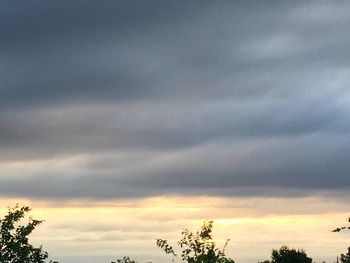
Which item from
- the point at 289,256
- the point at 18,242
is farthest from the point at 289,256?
the point at 18,242

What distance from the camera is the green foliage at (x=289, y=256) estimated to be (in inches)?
7160

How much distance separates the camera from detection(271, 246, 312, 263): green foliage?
181875 millimetres

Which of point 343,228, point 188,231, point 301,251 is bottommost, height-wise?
point 343,228

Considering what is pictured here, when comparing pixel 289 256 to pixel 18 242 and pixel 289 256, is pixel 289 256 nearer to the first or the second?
pixel 289 256

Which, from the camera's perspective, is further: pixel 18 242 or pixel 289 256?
pixel 289 256

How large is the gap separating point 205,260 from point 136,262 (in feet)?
24.0

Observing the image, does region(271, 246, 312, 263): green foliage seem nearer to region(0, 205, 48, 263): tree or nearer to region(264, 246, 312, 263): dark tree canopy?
region(264, 246, 312, 263): dark tree canopy

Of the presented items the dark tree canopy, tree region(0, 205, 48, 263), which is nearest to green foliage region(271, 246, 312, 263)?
the dark tree canopy

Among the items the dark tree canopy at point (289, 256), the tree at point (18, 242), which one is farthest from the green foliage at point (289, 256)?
the tree at point (18, 242)

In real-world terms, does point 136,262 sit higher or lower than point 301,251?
lower

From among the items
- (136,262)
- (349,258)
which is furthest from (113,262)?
(349,258)

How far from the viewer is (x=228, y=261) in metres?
65.1

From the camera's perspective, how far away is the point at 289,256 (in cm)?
18212

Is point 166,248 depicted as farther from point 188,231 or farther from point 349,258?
point 349,258
